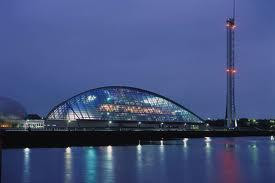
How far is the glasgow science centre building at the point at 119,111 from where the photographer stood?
15938cm

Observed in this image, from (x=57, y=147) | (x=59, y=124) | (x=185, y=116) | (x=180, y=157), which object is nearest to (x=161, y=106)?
(x=185, y=116)

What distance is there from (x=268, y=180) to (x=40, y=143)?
4982cm

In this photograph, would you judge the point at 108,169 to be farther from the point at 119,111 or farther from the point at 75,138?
the point at 119,111

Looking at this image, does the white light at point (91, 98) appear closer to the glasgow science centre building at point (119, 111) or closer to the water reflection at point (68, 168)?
the glasgow science centre building at point (119, 111)

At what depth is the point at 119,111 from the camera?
174m

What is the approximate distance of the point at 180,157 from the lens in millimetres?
73750

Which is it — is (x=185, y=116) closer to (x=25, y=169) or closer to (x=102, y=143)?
(x=102, y=143)

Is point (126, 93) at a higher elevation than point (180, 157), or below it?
higher

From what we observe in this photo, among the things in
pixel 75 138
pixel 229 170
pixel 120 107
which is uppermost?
pixel 120 107

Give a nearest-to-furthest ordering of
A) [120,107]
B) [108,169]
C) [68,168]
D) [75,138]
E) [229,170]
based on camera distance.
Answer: [108,169], [68,168], [229,170], [75,138], [120,107]

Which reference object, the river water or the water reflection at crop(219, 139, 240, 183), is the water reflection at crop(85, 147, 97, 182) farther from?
the water reflection at crop(219, 139, 240, 183)

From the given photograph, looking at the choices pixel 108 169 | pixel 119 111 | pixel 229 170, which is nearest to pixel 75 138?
pixel 108 169

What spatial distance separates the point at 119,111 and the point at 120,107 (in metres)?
1.55

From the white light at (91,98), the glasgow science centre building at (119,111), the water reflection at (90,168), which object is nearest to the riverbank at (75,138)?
the water reflection at (90,168)
